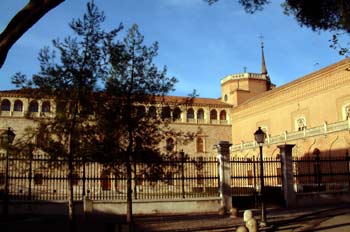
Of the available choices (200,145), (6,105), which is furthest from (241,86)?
(6,105)

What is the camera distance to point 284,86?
136ft

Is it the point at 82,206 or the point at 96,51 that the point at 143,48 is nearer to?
the point at 96,51

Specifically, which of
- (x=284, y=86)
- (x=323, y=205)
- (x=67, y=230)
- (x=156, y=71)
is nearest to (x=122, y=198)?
(x=67, y=230)

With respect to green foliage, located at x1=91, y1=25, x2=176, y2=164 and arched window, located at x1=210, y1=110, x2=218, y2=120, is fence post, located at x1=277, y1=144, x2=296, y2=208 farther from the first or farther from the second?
arched window, located at x1=210, y1=110, x2=218, y2=120

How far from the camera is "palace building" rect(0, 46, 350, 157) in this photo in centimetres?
3313

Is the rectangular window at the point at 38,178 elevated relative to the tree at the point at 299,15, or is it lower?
lower

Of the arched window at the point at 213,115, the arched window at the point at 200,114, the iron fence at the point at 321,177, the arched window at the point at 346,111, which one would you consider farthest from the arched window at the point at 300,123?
the iron fence at the point at 321,177

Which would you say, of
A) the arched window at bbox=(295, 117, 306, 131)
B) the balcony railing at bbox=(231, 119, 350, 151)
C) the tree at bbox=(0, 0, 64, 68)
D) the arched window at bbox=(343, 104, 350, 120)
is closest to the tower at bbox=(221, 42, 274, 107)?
the balcony railing at bbox=(231, 119, 350, 151)

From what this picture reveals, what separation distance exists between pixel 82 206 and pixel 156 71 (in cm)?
608

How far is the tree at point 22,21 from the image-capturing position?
6289mm

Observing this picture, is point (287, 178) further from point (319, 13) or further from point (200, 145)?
point (200, 145)

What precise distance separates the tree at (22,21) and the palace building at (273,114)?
565 inches

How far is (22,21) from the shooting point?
646 centimetres

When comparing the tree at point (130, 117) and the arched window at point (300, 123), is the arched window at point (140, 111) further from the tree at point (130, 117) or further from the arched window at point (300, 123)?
the arched window at point (300, 123)
